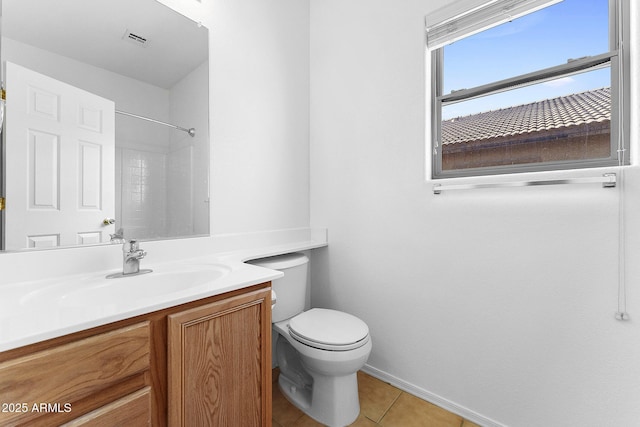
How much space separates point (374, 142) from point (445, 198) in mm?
541

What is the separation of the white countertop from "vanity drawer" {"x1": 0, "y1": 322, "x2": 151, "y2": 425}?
5 centimetres

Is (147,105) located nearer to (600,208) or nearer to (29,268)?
(29,268)

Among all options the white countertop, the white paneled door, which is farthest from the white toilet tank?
the white paneled door

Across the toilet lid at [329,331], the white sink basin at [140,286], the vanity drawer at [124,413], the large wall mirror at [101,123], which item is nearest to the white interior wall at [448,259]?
the toilet lid at [329,331]

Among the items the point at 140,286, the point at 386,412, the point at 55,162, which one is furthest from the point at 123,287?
the point at 386,412

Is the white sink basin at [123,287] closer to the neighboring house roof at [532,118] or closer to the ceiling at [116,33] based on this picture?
the ceiling at [116,33]

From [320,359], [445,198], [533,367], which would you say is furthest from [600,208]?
[320,359]

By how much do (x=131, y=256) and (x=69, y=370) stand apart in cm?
52

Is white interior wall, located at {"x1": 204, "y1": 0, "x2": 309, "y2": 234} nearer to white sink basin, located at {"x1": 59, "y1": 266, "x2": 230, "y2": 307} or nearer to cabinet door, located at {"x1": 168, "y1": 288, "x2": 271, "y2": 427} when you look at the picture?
white sink basin, located at {"x1": 59, "y1": 266, "x2": 230, "y2": 307}

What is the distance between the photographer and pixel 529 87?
129cm

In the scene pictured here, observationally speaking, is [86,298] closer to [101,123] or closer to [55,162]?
[55,162]

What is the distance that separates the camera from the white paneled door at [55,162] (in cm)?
93

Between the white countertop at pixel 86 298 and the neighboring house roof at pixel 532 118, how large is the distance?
4.10 ft

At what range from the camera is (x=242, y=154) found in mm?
1611
